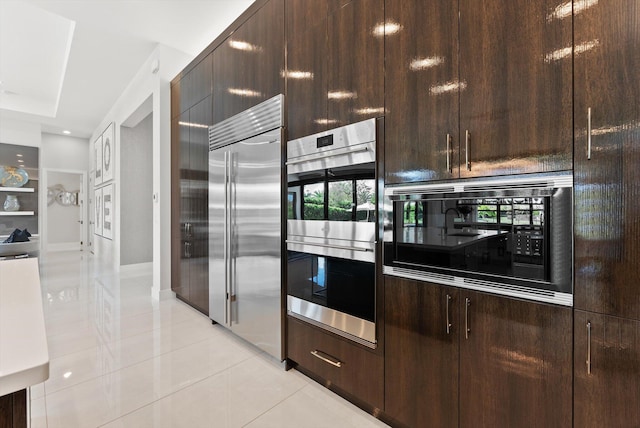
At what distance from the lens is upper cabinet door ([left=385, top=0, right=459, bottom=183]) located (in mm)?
1429

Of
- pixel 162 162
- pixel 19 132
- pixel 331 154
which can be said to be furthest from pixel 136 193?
pixel 331 154

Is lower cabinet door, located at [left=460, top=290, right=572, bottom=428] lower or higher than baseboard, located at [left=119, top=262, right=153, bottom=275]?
higher

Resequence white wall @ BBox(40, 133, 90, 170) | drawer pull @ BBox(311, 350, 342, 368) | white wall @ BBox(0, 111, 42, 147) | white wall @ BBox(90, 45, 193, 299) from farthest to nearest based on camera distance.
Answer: white wall @ BBox(40, 133, 90, 170), white wall @ BBox(0, 111, 42, 147), white wall @ BBox(90, 45, 193, 299), drawer pull @ BBox(311, 350, 342, 368)

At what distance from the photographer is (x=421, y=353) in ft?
5.02

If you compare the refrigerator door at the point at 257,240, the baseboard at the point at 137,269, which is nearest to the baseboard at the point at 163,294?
the refrigerator door at the point at 257,240

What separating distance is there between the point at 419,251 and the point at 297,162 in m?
1.09

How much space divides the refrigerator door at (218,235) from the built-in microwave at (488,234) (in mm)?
1779

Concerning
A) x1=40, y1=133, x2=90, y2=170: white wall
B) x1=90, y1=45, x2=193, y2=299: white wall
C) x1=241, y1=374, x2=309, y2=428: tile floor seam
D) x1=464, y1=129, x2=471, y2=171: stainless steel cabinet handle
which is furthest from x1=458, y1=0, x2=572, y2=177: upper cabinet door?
x1=40, y1=133, x2=90, y2=170: white wall

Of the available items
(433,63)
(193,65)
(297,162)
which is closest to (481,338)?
(433,63)

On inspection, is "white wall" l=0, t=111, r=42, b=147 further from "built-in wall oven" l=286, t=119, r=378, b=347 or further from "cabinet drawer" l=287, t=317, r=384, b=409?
"cabinet drawer" l=287, t=317, r=384, b=409

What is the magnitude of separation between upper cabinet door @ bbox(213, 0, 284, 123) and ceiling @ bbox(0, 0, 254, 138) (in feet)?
2.30

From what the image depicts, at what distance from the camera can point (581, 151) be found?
1104 mm

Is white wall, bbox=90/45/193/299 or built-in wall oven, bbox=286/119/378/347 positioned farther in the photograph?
white wall, bbox=90/45/193/299

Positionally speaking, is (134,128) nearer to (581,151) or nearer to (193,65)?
(193,65)
